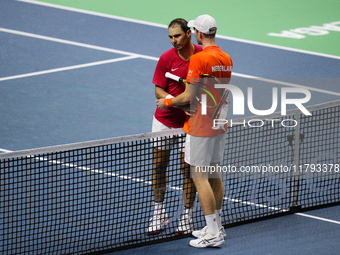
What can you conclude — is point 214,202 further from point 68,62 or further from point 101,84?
point 68,62

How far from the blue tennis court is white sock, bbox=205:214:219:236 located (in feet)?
0.67

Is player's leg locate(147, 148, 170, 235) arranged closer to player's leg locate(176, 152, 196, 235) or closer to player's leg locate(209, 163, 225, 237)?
player's leg locate(176, 152, 196, 235)

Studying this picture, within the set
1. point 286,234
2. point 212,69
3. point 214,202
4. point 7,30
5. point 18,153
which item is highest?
point 7,30

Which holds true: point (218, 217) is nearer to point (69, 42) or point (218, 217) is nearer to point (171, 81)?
point (171, 81)

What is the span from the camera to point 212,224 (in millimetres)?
5598

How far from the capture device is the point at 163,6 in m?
16.0

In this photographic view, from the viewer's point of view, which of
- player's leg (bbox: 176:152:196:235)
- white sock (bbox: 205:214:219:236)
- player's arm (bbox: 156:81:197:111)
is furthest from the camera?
player's leg (bbox: 176:152:196:235)

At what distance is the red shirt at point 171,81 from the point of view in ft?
19.2

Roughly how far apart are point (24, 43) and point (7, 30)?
3.12ft

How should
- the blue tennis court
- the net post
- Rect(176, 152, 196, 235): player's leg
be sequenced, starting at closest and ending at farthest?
Rect(176, 152, 196, 235): player's leg → the blue tennis court → the net post

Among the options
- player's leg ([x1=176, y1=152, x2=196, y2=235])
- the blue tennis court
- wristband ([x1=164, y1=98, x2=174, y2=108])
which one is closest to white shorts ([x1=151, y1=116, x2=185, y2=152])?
player's leg ([x1=176, y1=152, x2=196, y2=235])

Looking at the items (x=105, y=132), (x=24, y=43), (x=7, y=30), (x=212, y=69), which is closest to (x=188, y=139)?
(x=212, y=69)

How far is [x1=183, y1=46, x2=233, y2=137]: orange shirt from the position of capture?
17.0 feet

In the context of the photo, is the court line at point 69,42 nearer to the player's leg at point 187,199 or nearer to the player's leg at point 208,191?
the player's leg at point 187,199
